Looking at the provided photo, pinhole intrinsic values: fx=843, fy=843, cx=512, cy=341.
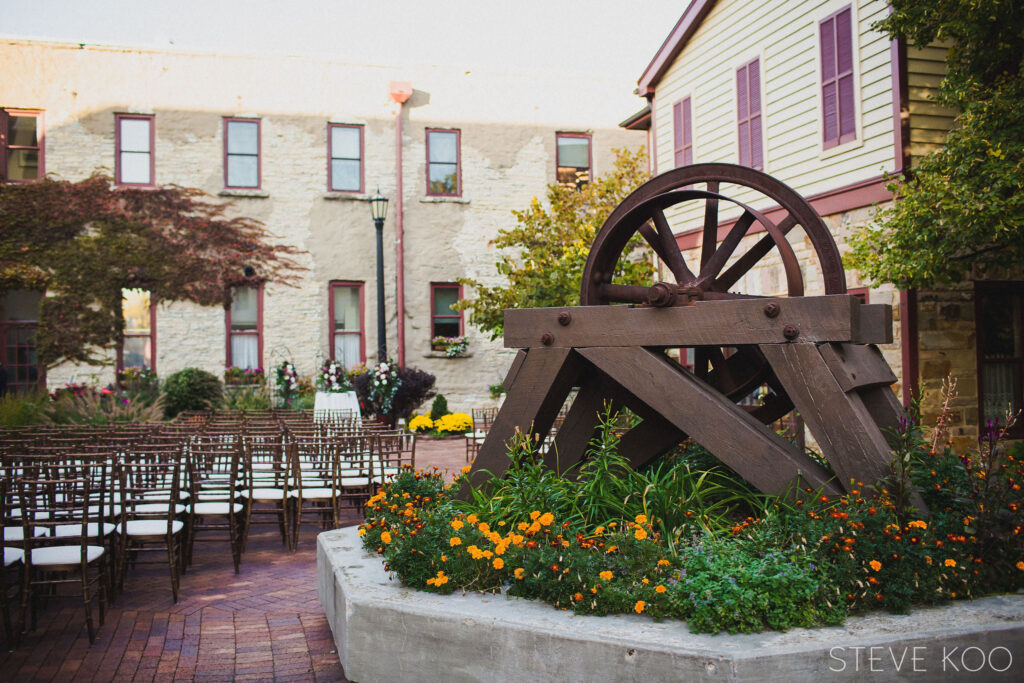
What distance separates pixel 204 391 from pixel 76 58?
7665 mm

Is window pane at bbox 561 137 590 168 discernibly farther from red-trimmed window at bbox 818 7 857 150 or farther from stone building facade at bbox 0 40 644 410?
red-trimmed window at bbox 818 7 857 150

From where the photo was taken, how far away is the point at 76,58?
17953 mm

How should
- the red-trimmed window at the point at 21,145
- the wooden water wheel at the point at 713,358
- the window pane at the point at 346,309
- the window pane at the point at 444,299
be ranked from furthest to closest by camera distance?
the window pane at the point at 444,299 < the window pane at the point at 346,309 < the red-trimmed window at the point at 21,145 < the wooden water wheel at the point at 713,358

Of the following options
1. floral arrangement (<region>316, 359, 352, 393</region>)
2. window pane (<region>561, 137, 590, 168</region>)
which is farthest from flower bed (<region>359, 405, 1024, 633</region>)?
window pane (<region>561, 137, 590, 168</region>)

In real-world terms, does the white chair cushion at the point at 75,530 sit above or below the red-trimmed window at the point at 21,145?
below

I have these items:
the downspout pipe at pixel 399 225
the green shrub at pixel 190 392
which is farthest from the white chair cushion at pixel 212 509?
the downspout pipe at pixel 399 225

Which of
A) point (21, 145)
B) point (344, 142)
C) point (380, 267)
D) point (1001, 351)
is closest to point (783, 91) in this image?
point (1001, 351)

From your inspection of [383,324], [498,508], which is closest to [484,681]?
[498,508]

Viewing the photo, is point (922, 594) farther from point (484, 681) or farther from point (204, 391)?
point (204, 391)

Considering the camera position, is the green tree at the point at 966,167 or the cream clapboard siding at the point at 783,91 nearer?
the green tree at the point at 966,167

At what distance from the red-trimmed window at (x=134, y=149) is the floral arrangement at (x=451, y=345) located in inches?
282

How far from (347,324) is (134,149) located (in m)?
5.96

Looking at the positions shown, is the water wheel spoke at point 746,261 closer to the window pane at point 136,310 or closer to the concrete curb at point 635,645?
the concrete curb at point 635,645

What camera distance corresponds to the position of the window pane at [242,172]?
18859mm
